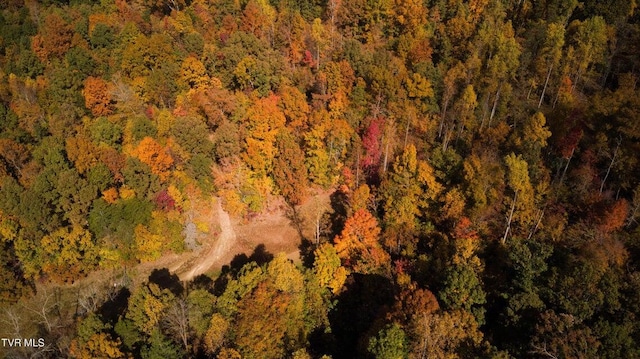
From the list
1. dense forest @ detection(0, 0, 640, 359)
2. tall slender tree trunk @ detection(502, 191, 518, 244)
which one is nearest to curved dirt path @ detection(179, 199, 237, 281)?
dense forest @ detection(0, 0, 640, 359)

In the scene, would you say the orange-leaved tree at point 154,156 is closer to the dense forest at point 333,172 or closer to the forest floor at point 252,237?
the dense forest at point 333,172

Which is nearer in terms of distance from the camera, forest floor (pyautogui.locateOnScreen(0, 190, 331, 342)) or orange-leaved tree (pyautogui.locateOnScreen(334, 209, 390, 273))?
orange-leaved tree (pyautogui.locateOnScreen(334, 209, 390, 273))

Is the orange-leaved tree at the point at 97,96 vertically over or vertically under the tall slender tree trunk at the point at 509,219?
over

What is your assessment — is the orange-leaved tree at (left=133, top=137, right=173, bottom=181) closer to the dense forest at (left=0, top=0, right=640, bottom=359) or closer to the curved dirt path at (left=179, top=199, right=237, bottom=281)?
the dense forest at (left=0, top=0, right=640, bottom=359)

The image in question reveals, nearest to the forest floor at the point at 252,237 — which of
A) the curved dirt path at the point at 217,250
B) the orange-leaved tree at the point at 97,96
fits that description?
the curved dirt path at the point at 217,250

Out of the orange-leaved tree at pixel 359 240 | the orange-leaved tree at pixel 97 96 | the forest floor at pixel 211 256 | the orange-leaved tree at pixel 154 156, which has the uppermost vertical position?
the orange-leaved tree at pixel 97 96

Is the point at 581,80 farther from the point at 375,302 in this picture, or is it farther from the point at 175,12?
the point at 175,12
